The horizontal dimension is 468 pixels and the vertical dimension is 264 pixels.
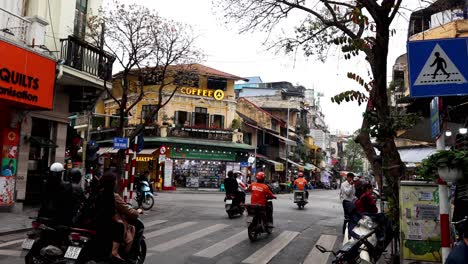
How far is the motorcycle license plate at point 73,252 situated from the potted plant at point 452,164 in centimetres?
448

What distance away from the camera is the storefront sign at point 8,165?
13234mm

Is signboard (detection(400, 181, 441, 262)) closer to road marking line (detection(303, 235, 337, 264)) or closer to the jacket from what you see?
road marking line (detection(303, 235, 337, 264))

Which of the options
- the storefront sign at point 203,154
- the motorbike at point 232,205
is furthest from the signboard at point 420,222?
the storefront sign at point 203,154

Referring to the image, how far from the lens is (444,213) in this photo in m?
4.71

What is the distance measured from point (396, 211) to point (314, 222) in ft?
21.1

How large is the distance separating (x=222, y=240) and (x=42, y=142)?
28.1 ft

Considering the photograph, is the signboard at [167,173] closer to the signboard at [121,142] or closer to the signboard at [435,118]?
the signboard at [121,142]

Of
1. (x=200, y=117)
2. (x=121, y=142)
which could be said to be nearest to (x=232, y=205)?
(x=121, y=142)

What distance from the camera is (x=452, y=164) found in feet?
15.0

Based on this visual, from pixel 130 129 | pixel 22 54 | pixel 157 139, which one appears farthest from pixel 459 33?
pixel 130 129

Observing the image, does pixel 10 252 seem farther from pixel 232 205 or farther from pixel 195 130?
pixel 195 130

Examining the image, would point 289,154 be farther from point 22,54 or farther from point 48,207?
point 48,207

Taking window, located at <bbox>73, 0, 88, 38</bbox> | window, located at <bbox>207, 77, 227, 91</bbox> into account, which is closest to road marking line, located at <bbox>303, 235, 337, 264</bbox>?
window, located at <bbox>73, 0, 88, 38</bbox>

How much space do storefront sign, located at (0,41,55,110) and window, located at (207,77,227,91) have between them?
25407 mm
